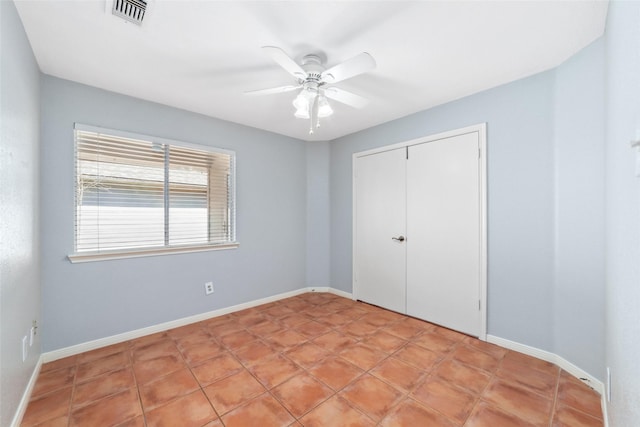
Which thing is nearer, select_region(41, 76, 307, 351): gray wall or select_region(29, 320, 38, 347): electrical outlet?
select_region(29, 320, 38, 347): electrical outlet

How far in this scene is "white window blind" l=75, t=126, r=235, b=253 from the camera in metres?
2.40

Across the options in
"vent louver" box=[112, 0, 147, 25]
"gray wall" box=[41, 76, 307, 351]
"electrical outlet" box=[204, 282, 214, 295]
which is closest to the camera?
"vent louver" box=[112, 0, 147, 25]

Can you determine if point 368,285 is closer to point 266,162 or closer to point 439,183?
point 439,183

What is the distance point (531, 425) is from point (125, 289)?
3304 millimetres

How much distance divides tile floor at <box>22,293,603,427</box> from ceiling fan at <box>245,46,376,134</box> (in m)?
2.11

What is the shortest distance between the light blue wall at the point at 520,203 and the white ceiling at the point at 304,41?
0.64ft

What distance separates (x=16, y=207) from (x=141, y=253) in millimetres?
1209

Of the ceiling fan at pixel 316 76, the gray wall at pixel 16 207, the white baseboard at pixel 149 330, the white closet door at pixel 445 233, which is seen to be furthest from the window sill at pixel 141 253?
the white closet door at pixel 445 233

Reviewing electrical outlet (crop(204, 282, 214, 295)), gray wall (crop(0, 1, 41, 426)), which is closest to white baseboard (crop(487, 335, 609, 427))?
electrical outlet (crop(204, 282, 214, 295))

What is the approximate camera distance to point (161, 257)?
9.17ft

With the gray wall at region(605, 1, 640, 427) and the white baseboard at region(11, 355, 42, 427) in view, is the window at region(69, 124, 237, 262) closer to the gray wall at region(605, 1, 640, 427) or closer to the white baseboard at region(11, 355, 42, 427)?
the white baseboard at region(11, 355, 42, 427)

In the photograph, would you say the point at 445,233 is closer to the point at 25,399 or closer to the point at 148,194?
the point at 148,194

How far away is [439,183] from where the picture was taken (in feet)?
9.43

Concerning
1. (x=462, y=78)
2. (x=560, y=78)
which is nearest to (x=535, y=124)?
(x=560, y=78)
